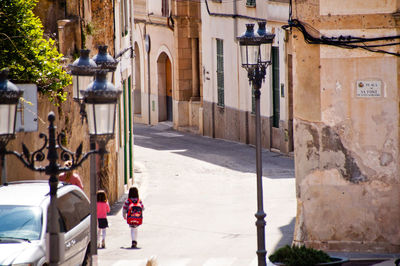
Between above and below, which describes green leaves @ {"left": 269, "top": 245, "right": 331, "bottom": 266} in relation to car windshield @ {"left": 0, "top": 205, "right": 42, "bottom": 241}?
below

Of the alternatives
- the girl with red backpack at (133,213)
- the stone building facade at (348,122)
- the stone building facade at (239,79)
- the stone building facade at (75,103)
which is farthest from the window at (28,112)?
the stone building facade at (239,79)

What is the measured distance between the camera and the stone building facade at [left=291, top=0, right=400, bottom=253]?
15.4 meters

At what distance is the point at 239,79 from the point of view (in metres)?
35.0

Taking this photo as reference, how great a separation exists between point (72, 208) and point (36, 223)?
1204 mm

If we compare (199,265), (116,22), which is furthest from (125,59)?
(199,265)

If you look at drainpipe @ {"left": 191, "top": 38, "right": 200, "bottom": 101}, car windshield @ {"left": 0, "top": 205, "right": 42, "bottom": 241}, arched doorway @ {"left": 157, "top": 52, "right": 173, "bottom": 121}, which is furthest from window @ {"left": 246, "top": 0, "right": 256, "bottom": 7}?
car windshield @ {"left": 0, "top": 205, "right": 42, "bottom": 241}

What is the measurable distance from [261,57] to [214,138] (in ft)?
73.7

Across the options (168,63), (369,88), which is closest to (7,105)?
(369,88)

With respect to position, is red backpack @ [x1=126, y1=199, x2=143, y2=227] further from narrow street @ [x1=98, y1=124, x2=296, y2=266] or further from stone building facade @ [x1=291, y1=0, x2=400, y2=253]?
stone building facade @ [x1=291, y1=0, x2=400, y2=253]

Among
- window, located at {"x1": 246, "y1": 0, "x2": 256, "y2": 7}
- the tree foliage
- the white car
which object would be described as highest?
window, located at {"x1": 246, "y1": 0, "x2": 256, "y2": 7}

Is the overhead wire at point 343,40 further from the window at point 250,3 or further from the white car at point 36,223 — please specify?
the window at point 250,3

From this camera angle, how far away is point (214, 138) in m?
37.4

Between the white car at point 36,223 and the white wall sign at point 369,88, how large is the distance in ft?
15.3

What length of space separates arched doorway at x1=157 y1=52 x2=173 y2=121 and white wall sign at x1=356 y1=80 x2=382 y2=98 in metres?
27.0
